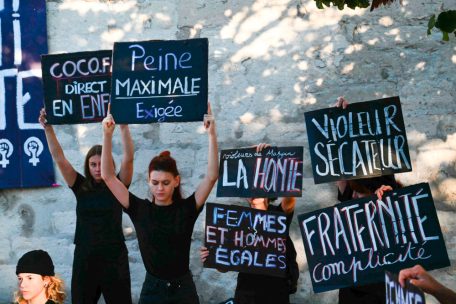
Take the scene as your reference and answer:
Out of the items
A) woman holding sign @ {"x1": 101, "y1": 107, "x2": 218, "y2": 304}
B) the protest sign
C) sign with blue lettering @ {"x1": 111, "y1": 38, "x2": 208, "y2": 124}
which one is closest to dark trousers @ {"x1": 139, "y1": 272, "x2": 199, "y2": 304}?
woman holding sign @ {"x1": 101, "y1": 107, "x2": 218, "y2": 304}

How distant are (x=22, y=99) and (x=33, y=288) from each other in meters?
3.11

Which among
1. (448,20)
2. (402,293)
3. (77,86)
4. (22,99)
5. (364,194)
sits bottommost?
(402,293)

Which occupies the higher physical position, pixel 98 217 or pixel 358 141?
pixel 358 141

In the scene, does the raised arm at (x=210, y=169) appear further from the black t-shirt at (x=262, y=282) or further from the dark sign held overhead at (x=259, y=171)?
the black t-shirt at (x=262, y=282)

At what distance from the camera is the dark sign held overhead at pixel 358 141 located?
235 inches

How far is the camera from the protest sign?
411 centimetres

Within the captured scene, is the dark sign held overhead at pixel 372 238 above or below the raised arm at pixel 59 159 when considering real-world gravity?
below

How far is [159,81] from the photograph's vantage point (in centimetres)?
646

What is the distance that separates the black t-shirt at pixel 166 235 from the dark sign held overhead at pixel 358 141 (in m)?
0.83

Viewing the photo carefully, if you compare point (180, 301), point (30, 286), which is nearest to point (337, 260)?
point (180, 301)

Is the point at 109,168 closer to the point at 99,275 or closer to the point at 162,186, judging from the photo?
the point at 162,186

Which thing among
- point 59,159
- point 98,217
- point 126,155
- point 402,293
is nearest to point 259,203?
point 126,155

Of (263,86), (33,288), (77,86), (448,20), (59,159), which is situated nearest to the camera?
(448,20)

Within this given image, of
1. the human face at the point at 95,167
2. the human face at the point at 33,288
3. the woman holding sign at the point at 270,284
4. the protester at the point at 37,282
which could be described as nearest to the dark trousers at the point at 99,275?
the human face at the point at 95,167
